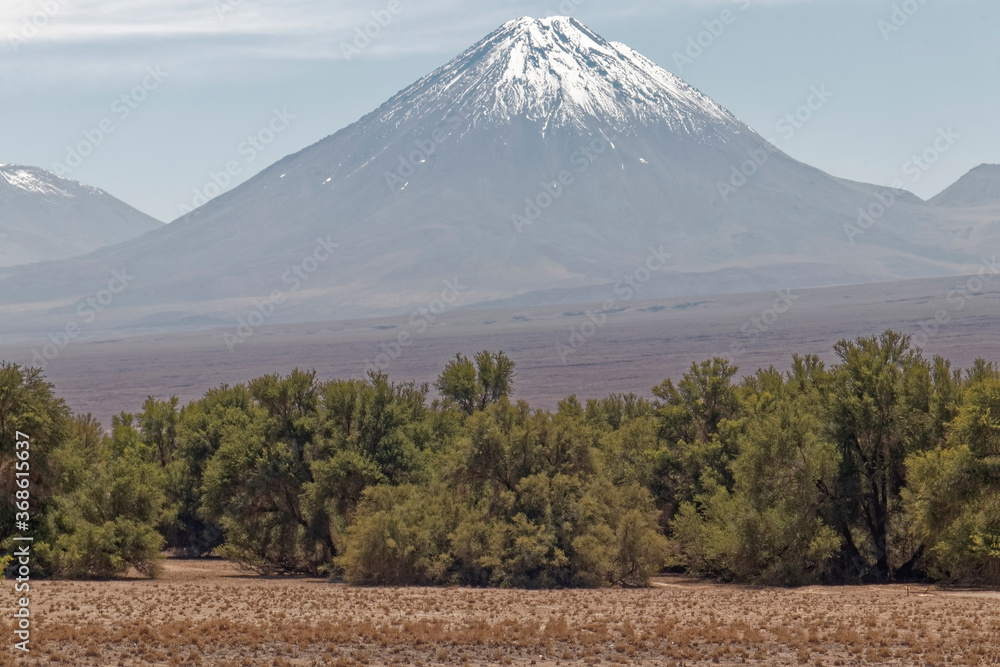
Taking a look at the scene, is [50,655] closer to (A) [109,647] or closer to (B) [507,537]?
(A) [109,647]

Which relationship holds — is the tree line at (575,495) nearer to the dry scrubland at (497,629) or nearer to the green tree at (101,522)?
the green tree at (101,522)

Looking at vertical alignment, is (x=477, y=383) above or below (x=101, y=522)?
above

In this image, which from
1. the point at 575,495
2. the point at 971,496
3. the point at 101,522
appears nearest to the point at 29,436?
the point at 101,522

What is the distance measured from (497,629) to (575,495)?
13036 millimetres

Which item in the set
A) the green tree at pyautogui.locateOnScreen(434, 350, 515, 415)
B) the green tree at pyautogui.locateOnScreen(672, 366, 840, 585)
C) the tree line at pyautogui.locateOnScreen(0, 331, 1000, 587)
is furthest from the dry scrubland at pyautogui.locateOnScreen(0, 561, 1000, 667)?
the green tree at pyautogui.locateOnScreen(434, 350, 515, 415)

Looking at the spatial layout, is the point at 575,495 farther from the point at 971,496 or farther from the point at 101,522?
the point at 101,522

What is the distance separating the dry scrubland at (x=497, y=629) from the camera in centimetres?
2731

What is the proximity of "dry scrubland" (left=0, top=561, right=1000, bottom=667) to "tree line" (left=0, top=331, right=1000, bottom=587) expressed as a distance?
4917 millimetres

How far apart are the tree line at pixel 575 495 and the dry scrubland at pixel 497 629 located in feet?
16.1

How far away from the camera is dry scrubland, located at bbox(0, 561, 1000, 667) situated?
89.6ft

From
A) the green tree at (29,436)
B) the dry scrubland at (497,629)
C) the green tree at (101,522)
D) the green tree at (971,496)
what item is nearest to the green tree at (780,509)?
the green tree at (971,496)

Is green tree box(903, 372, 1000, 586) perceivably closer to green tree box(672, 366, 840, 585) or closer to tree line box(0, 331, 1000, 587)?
tree line box(0, 331, 1000, 587)

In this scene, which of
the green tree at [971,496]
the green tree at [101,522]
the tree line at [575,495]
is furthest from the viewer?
the green tree at [101,522]

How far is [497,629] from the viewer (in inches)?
1174
